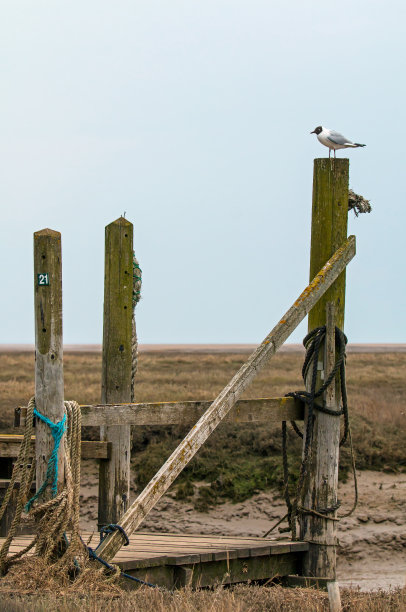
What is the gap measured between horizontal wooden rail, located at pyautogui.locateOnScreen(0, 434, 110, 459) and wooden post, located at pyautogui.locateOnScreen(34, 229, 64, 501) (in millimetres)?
1305

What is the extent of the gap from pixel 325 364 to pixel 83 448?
2.26 m

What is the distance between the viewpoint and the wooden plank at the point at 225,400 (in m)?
6.34

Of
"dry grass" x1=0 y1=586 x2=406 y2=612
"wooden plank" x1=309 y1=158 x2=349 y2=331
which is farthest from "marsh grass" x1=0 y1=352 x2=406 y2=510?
"dry grass" x1=0 y1=586 x2=406 y2=612

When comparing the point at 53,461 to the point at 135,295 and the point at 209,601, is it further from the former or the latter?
the point at 135,295

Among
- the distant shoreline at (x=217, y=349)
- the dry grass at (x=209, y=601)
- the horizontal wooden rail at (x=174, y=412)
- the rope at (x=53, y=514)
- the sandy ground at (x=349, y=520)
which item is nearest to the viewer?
the dry grass at (x=209, y=601)

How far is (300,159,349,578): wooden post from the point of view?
7.70 meters

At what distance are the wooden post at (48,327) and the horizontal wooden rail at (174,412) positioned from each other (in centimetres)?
43

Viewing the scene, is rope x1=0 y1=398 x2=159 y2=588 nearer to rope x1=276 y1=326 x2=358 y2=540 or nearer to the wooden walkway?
the wooden walkway

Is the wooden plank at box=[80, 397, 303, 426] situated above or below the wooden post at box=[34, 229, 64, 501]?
below

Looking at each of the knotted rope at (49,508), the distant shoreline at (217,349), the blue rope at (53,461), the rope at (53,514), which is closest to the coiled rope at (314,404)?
the rope at (53,514)

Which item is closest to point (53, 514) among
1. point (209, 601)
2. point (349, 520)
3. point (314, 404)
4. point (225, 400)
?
point (209, 601)

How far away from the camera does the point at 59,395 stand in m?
6.14

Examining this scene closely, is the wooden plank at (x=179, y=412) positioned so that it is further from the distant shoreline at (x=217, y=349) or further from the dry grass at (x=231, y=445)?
the distant shoreline at (x=217, y=349)

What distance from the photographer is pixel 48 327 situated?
6.10 meters
